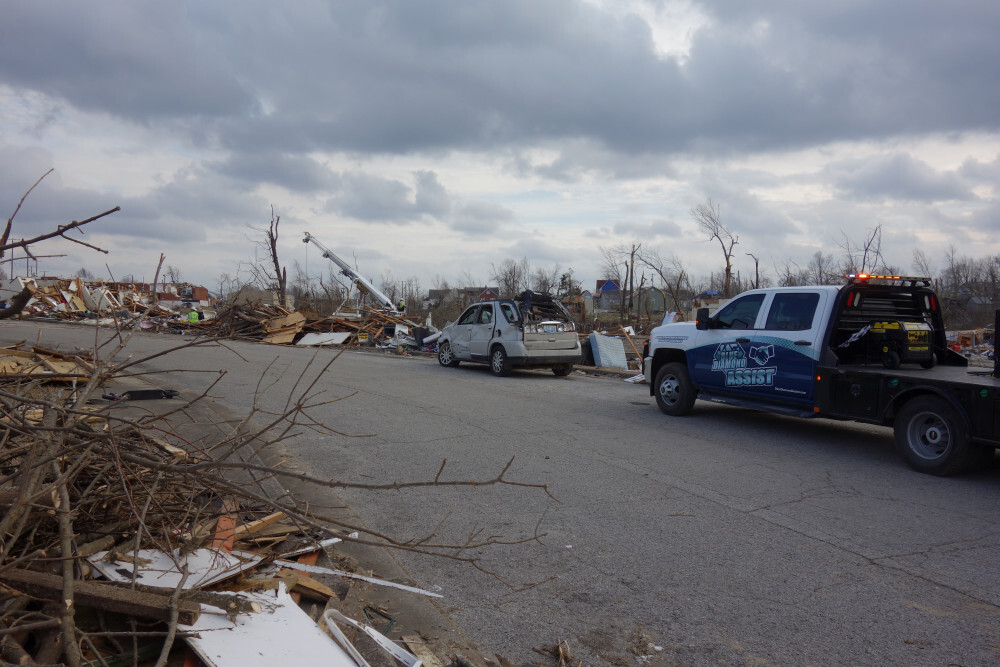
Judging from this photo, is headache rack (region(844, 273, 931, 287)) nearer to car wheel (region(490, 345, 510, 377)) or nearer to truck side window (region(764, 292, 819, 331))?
truck side window (region(764, 292, 819, 331))

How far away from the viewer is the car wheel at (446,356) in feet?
62.3

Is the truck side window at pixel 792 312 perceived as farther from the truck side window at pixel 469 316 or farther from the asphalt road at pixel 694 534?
the truck side window at pixel 469 316

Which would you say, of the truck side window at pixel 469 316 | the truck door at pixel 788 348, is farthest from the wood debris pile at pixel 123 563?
the truck side window at pixel 469 316

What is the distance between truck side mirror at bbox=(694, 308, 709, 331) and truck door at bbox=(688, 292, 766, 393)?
0.22 ft

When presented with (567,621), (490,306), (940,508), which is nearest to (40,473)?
(567,621)

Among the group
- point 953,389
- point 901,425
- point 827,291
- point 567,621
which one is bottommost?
point 567,621

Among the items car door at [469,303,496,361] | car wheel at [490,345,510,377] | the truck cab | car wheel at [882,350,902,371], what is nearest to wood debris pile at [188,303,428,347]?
car door at [469,303,496,361]

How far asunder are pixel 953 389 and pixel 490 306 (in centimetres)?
1149

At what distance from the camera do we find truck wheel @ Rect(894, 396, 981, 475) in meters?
6.73

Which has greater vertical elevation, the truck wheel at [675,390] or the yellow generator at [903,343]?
the yellow generator at [903,343]

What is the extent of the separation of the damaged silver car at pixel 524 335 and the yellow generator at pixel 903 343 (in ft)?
28.0

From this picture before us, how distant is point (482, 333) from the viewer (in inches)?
682

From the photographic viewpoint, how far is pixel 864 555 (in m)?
4.86

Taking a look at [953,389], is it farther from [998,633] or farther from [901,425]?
[998,633]
